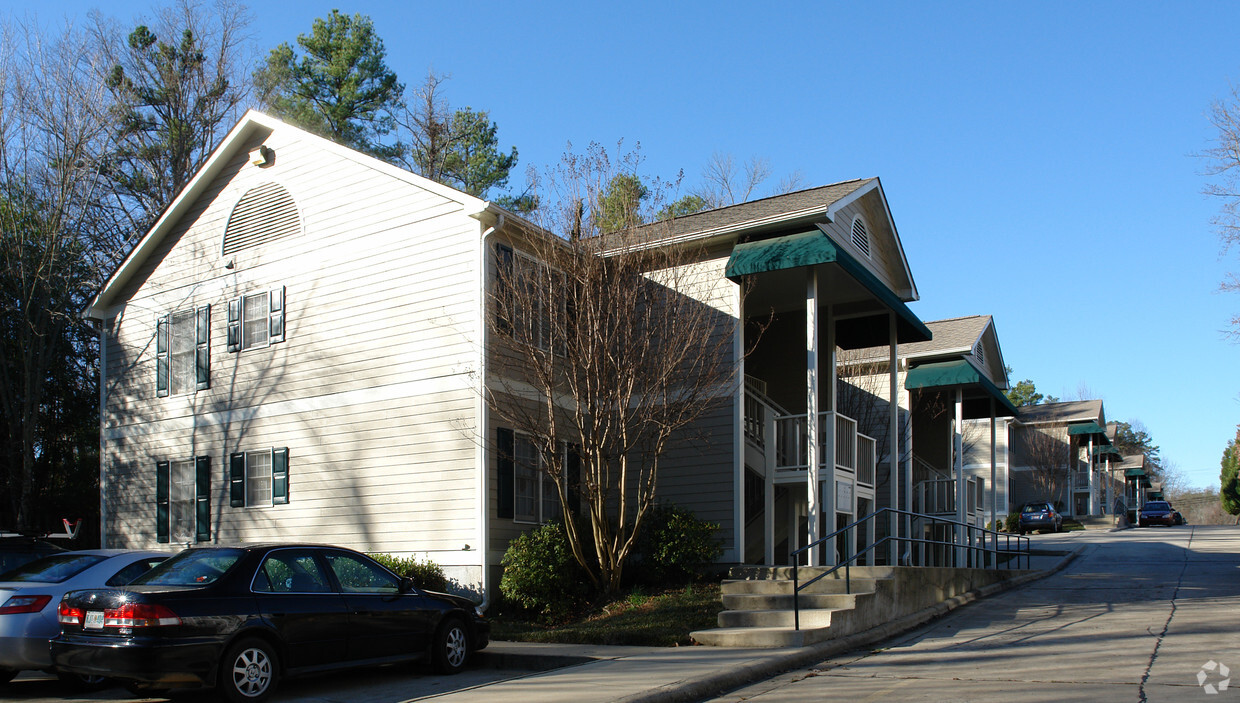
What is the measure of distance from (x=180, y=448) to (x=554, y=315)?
30.7 ft

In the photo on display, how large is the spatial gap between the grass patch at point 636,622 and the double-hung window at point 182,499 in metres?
7.28

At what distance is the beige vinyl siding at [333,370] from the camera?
15.2 meters

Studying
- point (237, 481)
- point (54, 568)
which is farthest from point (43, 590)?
point (237, 481)

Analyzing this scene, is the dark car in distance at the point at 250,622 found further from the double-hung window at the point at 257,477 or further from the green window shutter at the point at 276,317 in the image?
the green window shutter at the point at 276,317

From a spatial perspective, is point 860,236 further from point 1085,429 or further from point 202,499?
point 1085,429

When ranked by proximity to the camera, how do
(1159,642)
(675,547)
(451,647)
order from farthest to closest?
(675,547), (1159,642), (451,647)

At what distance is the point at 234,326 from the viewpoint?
18.2m

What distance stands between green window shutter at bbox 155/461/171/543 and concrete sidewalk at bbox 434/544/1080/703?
32.1ft

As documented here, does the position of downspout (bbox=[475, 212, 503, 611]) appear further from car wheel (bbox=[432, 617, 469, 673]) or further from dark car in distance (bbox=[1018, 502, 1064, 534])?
dark car in distance (bbox=[1018, 502, 1064, 534])

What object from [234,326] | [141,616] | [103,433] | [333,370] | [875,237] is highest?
[875,237]

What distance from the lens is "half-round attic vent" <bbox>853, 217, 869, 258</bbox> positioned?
17122 mm

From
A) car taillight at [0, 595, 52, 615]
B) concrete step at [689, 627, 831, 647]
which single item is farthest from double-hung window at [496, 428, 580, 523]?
car taillight at [0, 595, 52, 615]

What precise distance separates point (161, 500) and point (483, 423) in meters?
8.36

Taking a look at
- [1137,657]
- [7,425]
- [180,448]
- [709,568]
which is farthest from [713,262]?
[7,425]
